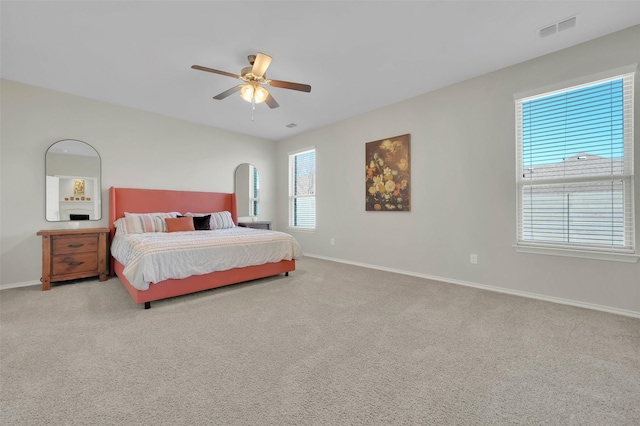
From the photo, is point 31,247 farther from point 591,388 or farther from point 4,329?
point 591,388

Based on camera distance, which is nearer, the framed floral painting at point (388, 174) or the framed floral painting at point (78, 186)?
the framed floral painting at point (78, 186)

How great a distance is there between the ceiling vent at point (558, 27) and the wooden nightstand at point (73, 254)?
18.2 feet

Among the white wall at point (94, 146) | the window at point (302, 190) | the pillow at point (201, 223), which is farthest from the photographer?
the window at point (302, 190)

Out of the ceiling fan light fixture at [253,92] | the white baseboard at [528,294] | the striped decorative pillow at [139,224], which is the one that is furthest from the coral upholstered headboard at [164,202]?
the white baseboard at [528,294]

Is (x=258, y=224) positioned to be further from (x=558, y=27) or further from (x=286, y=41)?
Result: (x=558, y=27)

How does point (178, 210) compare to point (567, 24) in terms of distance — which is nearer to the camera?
point (567, 24)

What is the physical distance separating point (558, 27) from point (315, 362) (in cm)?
351

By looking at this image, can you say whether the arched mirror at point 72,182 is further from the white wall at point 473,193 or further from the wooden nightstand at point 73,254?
the white wall at point 473,193

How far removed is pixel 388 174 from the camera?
4.33 meters

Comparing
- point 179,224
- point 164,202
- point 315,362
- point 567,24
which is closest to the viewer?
point 315,362

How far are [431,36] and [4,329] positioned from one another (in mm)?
4500

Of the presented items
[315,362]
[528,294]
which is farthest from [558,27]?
[315,362]

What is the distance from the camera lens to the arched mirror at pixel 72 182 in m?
3.72

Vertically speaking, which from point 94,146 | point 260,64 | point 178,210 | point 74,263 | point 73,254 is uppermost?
point 260,64
